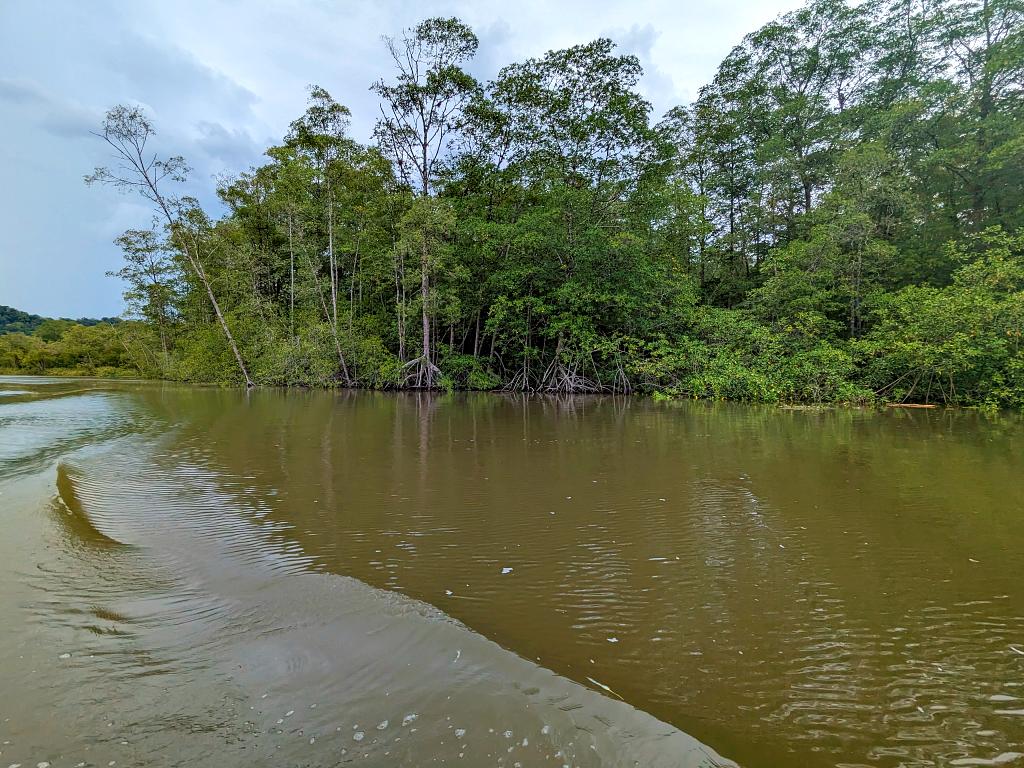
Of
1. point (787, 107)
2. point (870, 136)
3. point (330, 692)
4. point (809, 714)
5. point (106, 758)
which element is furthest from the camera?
point (787, 107)

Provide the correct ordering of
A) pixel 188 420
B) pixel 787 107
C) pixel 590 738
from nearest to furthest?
pixel 590 738 → pixel 188 420 → pixel 787 107

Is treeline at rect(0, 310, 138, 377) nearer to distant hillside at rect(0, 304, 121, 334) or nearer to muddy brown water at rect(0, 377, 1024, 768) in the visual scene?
distant hillside at rect(0, 304, 121, 334)

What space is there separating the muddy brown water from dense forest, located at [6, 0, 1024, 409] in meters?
11.9

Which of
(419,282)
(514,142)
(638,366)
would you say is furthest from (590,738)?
(514,142)

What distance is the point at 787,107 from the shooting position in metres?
22.4

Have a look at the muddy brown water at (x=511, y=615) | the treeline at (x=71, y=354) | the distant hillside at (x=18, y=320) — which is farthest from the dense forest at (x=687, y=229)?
the distant hillside at (x=18, y=320)

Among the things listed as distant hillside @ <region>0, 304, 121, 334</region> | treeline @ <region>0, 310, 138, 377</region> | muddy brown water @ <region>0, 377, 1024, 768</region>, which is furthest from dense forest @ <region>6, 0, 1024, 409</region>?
distant hillside @ <region>0, 304, 121, 334</region>

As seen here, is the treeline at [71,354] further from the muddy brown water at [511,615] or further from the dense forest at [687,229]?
the muddy brown water at [511,615]

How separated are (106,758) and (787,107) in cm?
2927

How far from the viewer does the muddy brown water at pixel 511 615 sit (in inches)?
67.7

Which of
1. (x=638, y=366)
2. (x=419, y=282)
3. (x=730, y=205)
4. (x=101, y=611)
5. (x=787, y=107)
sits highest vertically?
(x=787, y=107)

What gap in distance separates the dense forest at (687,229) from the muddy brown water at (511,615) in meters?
11.9

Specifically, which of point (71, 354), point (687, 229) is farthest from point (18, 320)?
point (687, 229)

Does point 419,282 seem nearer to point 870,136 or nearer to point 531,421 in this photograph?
point 531,421
